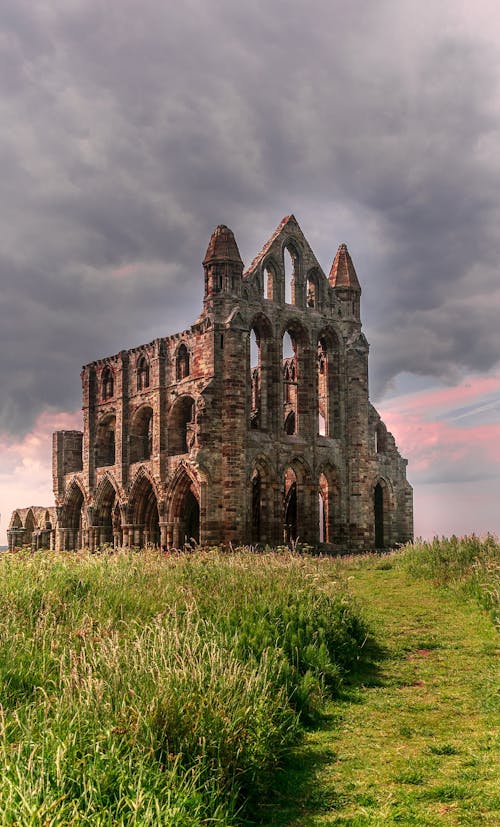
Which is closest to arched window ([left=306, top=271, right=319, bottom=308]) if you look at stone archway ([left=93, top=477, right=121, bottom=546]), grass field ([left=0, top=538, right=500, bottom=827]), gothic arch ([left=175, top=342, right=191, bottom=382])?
gothic arch ([left=175, top=342, right=191, bottom=382])

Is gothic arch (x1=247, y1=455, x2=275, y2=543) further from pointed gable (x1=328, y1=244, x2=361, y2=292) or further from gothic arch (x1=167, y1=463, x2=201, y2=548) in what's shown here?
pointed gable (x1=328, y1=244, x2=361, y2=292)

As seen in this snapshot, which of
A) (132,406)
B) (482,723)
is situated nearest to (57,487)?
(132,406)

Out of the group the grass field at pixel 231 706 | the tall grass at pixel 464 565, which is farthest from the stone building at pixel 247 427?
the grass field at pixel 231 706

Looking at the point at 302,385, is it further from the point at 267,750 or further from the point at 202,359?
the point at 267,750

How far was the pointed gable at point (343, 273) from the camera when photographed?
3609 cm

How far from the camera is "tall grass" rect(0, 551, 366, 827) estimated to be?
17.9 ft

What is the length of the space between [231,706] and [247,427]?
23.4 meters

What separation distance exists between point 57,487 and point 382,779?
1405 inches

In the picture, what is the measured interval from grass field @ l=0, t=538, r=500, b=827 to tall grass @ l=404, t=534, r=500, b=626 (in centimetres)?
142

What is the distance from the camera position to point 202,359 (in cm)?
3027

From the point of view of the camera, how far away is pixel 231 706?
705cm

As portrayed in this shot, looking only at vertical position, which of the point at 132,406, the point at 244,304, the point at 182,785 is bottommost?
the point at 182,785

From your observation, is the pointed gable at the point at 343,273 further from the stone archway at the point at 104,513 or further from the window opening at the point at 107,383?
the stone archway at the point at 104,513

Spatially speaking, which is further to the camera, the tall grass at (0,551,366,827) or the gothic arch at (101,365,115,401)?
the gothic arch at (101,365,115,401)
